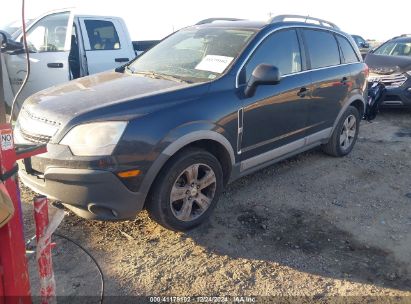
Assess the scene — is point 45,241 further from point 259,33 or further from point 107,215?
point 259,33

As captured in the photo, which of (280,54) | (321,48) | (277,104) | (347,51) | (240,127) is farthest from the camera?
(347,51)

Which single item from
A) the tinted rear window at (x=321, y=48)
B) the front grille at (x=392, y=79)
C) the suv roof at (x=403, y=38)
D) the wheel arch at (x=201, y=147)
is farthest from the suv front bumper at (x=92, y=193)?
the suv roof at (x=403, y=38)

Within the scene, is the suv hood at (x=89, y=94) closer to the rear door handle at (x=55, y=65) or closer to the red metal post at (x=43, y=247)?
the red metal post at (x=43, y=247)

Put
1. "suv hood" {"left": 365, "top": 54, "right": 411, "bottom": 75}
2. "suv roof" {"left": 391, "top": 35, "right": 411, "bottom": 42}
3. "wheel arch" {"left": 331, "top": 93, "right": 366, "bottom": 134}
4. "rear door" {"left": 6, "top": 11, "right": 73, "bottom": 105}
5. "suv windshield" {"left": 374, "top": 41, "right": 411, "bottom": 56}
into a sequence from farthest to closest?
"suv roof" {"left": 391, "top": 35, "right": 411, "bottom": 42} → "suv windshield" {"left": 374, "top": 41, "right": 411, "bottom": 56} → "suv hood" {"left": 365, "top": 54, "right": 411, "bottom": 75} → "rear door" {"left": 6, "top": 11, "right": 73, "bottom": 105} → "wheel arch" {"left": 331, "top": 93, "right": 366, "bottom": 134}

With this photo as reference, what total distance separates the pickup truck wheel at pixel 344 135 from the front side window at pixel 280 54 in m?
1.27

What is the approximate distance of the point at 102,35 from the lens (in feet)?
23.7

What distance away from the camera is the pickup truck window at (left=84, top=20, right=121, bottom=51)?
7.01m

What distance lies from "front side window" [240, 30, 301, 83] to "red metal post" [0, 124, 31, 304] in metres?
2.28

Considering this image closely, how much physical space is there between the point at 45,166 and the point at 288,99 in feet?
7.97

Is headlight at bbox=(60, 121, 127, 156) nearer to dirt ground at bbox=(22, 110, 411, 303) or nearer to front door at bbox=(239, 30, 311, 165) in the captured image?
dirt ground at bbox=(22, 110, 411, 303)

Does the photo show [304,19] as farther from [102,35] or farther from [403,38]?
[403,38]

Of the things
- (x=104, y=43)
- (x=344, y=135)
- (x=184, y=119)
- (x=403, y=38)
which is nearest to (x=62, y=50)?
(x=104, y=43)

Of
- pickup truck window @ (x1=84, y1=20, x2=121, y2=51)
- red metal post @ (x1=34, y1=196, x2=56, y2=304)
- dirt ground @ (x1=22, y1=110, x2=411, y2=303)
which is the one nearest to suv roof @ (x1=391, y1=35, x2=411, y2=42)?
dirt ground @ (x1=22, y1=110, x2=411, y2=303)

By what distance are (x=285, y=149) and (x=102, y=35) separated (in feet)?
14.7
